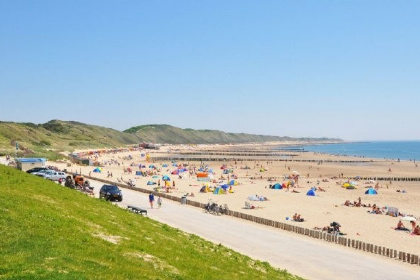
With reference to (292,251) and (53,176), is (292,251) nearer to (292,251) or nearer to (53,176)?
(292,251)

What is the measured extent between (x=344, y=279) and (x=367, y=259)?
452 centimetres

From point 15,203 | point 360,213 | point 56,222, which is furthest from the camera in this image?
point 360,213

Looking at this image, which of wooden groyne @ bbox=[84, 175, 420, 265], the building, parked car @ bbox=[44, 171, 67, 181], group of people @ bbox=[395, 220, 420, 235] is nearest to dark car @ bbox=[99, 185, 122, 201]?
parked car @ bbox=[44, 171, 67, 181]

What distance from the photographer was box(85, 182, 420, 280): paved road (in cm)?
1981

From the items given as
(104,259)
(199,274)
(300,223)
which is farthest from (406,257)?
(104,259)

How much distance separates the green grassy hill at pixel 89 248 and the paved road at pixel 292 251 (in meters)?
3.24

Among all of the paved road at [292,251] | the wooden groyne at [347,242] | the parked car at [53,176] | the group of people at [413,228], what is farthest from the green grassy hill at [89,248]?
the parked car at [53,176]

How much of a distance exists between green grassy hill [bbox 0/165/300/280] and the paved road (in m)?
3.24

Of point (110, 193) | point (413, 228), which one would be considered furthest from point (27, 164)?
point (413, 228)

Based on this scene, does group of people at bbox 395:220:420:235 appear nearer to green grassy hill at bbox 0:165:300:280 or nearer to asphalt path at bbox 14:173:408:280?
asphalt path at bbox 14:173:408:280

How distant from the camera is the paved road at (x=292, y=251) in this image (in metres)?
19.8

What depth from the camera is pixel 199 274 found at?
12.8 m

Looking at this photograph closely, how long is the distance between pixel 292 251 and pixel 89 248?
45.3 feet

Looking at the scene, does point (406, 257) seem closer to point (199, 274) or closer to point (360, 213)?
point (199, 274)
